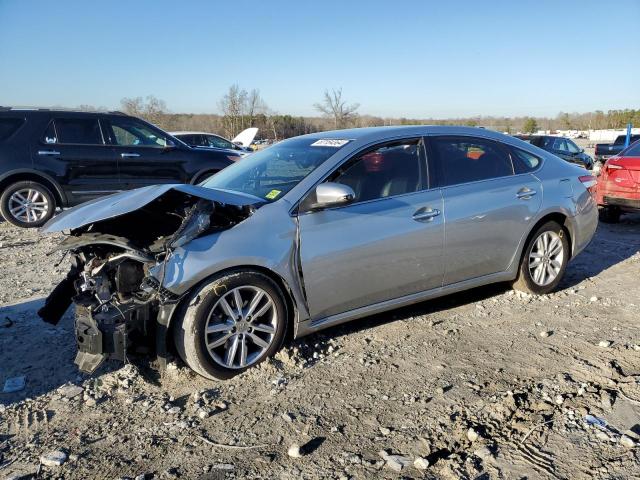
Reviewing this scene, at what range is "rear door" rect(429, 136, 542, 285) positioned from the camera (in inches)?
171

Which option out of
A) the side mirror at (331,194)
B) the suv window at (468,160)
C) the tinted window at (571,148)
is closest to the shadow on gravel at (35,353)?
the side mirror at (331,194)

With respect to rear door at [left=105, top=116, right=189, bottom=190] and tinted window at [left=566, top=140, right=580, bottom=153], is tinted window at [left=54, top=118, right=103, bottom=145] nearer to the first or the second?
rear door at [left=105, top=116, right=189, bottom=190]

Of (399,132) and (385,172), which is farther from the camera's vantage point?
(399,132)

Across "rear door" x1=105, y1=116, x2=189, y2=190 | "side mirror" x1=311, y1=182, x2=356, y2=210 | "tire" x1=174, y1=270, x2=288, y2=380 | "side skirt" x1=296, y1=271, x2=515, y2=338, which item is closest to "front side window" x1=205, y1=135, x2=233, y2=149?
"rear door" x1=105, y1=116, x2=189, y2=190

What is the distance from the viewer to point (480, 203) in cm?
446

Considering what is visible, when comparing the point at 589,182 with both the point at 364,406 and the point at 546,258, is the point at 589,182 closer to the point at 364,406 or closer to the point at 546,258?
the point at 546,258

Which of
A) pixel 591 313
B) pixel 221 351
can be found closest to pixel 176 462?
pixel 221 351

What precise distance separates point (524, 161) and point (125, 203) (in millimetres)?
3545

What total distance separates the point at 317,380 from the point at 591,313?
8.94 feet

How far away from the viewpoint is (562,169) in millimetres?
5238

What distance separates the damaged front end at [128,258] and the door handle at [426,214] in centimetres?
126

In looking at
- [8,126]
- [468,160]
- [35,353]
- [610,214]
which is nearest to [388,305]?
[468,160]

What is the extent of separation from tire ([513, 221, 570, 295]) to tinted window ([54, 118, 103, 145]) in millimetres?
7107

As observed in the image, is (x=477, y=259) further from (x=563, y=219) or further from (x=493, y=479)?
(x=493, y=479)
